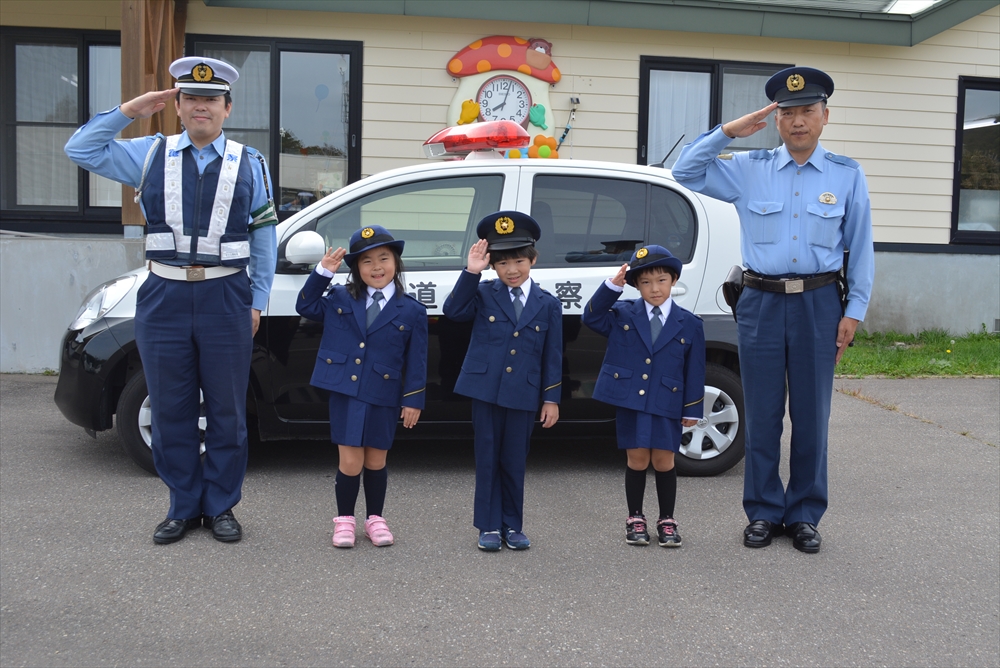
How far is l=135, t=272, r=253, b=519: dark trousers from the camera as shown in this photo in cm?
408

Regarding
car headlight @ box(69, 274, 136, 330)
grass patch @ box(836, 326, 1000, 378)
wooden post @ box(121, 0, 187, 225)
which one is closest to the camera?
car headlight @ box(69, 274, 136, 330)

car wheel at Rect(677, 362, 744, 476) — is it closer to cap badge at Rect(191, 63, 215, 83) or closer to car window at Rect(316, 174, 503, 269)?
car window at Rect(316, 174, 503, 269)

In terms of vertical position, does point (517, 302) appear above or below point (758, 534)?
above

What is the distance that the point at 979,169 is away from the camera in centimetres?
1138

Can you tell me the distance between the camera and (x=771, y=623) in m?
3.43

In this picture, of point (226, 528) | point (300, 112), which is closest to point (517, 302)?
point (226, 528)

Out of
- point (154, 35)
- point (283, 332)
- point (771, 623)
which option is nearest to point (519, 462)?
point (771, 623)

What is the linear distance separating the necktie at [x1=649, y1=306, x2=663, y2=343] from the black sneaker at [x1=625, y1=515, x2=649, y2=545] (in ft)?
2.66

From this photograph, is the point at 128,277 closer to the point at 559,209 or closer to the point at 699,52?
the point at 559,209

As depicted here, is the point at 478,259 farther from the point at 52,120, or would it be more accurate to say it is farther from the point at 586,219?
the point at 52,120

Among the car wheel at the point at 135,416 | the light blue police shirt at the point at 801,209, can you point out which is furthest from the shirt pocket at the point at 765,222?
the car wheel at the point at 135,416

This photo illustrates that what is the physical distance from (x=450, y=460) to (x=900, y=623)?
291 centimetres

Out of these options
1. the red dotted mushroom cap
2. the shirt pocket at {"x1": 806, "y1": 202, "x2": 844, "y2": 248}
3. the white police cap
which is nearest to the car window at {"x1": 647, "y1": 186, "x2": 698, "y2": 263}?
the shirt pocket at {"x1": 806, "y1": 202, "x2": 844, "y2": 248}

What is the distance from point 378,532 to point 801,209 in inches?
90.5
